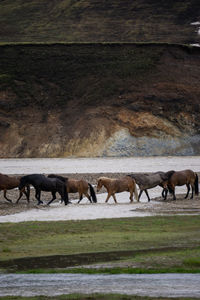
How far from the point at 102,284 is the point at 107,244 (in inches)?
194

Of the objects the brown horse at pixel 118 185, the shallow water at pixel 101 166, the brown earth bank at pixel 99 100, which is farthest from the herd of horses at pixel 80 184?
the brown earth bank at pixel 99 100

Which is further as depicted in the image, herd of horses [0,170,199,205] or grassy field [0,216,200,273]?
herd of horses [0,170,199,205]

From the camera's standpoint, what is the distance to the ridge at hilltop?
Answer: 99938mm

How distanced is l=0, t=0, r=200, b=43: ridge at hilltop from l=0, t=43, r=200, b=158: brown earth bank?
13266mm

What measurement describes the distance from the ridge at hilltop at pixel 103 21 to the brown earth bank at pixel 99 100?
13.3 meters

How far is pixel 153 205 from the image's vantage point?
1069 inches

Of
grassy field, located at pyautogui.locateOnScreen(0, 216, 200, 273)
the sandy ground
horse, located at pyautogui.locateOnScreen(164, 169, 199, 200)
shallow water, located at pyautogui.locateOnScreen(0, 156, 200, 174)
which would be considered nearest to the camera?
grassy field, located at pyautogui.locateOnScreen(0, 216, 200, 273)

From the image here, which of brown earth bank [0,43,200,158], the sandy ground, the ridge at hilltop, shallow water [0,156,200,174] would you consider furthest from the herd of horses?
the ridge at hilltop

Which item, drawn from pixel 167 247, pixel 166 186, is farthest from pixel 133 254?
pixel 166 186

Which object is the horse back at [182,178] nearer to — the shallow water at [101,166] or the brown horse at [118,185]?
the brown horse at [118,185]

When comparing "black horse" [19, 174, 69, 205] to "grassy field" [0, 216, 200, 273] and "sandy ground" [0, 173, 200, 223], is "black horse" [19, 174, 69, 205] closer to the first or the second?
"sandy ground" [0, 173, 200, 223]

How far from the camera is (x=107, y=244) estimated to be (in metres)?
16.7

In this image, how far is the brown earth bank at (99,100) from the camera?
244 feet

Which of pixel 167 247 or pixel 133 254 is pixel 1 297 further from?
pixel 167 247
